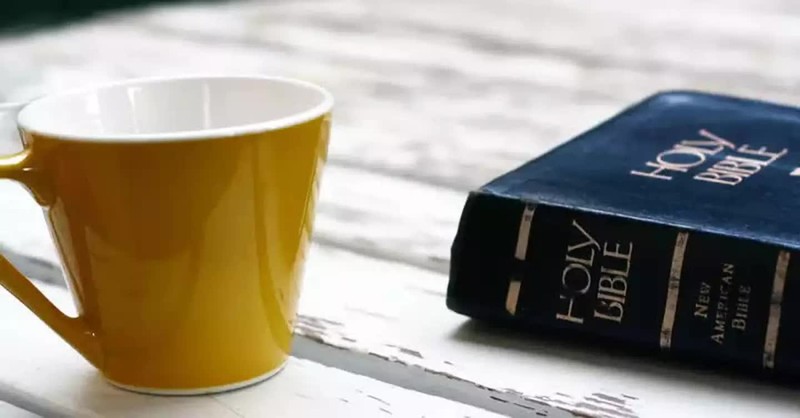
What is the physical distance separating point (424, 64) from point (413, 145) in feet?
0.99

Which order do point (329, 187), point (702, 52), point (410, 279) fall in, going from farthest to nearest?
point (702, 52), point (329, 187), point (410, 279)

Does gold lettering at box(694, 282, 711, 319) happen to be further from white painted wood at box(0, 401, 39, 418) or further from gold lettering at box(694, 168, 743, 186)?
white painted wood at box(0, 401, 39, 418)

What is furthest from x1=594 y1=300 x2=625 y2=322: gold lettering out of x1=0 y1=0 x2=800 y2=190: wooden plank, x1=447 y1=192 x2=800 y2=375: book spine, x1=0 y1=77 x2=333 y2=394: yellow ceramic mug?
x1=0 y1=0 x2=800 y2=190: wooden plank

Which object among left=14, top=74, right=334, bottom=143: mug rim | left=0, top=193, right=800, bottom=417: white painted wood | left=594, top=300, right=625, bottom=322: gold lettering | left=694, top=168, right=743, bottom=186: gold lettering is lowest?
left=0, top=193, right=800, bottom=417: white painted wood

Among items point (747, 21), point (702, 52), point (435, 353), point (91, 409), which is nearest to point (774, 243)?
point (435, 353)

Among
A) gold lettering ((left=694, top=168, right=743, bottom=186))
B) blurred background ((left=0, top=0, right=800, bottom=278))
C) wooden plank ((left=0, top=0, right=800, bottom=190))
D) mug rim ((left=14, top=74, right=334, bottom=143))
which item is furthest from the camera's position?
wooden plank ((left=0, top=0, right=800, bottom=190))

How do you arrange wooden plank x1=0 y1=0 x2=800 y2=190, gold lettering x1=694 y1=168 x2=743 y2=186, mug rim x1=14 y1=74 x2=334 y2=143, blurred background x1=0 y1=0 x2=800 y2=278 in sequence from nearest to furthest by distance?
mug rim x1=14 y1=74 x2=334 y2=143 < gold lettering x1=694 y1=168 x2=743 y2=186 < blurred background x1=0 y1=0 x2=800 y2=278 < wooden plank x1=0 y1=0 x2=800 y2=190

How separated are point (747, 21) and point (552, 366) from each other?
3.05ft

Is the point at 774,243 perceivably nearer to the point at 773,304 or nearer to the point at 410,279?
the point at 773,304

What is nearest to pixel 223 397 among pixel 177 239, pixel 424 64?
pixel 177 239

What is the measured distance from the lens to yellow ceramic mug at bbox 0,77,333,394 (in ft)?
1.20

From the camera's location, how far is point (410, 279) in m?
0.52

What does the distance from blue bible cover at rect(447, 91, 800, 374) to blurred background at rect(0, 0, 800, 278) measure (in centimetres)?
9

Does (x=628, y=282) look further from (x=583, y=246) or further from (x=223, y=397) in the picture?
(x=223, y=397)
